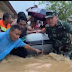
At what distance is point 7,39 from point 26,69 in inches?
25.4

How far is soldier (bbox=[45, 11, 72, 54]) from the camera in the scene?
4.67 meters

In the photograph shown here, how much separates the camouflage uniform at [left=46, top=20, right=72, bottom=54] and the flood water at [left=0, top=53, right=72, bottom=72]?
0.28m

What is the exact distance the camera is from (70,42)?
4.95m

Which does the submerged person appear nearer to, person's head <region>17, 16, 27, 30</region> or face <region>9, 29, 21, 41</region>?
person's head <region>17, 16, 27, 30</region>

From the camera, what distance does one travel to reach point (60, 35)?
4820 mm

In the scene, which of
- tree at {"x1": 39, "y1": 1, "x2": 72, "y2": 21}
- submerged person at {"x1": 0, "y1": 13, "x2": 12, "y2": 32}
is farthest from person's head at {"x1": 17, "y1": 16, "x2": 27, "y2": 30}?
tree at {"x1": 39, "y1": 1, "x2": 72, "y2": 21}

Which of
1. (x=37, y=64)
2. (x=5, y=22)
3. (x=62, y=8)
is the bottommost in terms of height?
(x=37, y=64)

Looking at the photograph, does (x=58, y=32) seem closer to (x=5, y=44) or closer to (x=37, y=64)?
(x=37, y=64)

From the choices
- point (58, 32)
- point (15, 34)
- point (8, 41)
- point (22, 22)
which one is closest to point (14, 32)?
point (15, 34)

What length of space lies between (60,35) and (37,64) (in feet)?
2.92

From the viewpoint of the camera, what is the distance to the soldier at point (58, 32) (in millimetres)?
4672

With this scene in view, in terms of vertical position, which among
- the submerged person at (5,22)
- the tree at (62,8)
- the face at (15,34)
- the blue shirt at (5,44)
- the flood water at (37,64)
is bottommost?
the flood water at (37,64)

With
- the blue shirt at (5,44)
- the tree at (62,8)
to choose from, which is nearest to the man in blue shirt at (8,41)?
the blue shirt at (5,44)

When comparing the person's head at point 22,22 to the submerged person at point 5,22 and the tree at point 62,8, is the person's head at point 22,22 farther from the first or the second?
the tree at point 62,8
